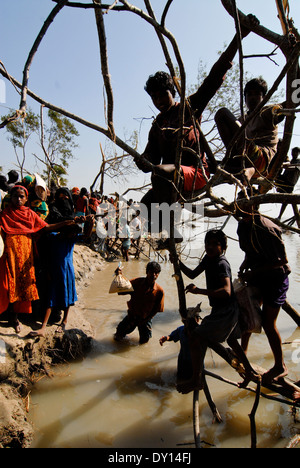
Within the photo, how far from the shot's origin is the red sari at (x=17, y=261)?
2977mm

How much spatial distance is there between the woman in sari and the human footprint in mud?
1.69 meters

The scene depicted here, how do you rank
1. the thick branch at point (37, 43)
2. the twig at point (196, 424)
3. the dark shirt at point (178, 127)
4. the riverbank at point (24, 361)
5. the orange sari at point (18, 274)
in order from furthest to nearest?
the orange sari at point (18, 274)
the riverbank at point (24, 361)
the twig at point (196, 424)
the dark shirt at point (178, 127)
the thick branch at point (37, 43)

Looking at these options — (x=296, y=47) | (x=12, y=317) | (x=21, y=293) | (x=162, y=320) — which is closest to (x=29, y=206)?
(x=21, y=293)

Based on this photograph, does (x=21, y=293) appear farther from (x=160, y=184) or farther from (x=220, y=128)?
(x=220, y=128)

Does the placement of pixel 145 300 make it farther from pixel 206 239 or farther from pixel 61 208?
pixel 206 239

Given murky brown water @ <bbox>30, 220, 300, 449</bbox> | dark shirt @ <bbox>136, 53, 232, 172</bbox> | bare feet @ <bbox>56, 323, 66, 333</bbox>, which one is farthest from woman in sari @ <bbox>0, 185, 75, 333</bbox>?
dark shirt @ <bbox>136, 53, 232, 172</bbox>

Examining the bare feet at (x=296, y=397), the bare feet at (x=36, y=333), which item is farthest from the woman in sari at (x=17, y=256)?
the bare feet at (x=296, y=397)

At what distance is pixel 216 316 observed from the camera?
2395 mm

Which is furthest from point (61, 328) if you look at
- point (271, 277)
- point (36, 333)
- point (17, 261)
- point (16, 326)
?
point (271, 277)

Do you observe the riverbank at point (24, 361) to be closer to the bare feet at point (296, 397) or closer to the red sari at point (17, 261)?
the red sari at point (17, 261)

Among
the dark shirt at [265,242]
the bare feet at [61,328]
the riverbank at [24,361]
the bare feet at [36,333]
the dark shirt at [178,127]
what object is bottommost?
the riverbank at [24,361]

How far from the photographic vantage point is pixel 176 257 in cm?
228

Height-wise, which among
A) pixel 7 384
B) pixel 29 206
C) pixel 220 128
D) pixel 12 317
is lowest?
pixel 7 384

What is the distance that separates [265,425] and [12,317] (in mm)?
2963
